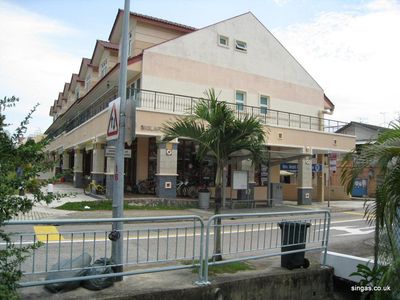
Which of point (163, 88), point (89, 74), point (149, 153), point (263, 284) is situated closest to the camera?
point (263, 284)

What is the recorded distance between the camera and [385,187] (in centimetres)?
509

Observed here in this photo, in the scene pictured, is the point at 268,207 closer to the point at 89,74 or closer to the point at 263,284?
the point at 263,284

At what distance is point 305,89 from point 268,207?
34.2ft

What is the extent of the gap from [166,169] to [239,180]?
3.63 m

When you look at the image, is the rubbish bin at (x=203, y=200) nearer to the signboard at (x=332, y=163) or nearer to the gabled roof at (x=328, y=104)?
the signboard at (x=332, y=163)

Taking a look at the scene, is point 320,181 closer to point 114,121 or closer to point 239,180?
point 239,180

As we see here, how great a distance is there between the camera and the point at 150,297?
509 cm

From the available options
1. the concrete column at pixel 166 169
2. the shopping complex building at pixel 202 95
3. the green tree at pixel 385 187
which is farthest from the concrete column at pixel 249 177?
the green tree at pixel 385 187

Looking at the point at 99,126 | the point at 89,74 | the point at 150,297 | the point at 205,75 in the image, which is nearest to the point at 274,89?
the point at 205,75

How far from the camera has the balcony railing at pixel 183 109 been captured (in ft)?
66.7

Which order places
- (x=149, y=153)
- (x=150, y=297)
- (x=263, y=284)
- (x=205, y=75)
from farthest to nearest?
1. (x=149, y=153)
2. (x=205, y=75)
3. (x=263, y=284)
4. (x=150, y=297)

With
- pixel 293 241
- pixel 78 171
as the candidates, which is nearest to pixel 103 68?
pixel 78 171

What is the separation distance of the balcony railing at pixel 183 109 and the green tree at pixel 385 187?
1108cm

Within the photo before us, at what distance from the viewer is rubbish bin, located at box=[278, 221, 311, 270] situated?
6.87 meters
